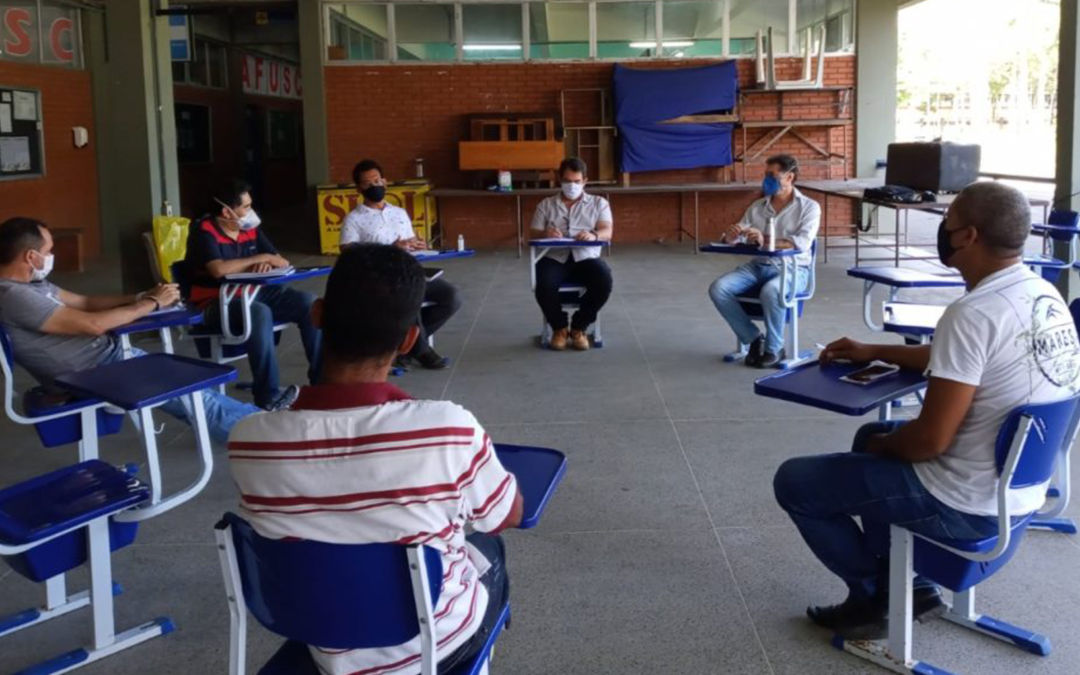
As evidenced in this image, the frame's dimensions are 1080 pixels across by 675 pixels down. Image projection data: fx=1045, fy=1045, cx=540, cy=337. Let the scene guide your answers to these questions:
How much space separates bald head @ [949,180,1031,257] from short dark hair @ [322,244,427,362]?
1520 mm

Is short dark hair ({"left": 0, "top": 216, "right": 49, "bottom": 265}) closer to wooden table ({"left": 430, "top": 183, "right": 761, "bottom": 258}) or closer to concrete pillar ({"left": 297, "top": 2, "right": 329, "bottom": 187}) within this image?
wooden table ({"left": 430, "top": 183, "right": 761, "bottom": 258})

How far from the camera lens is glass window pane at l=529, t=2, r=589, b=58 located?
13.4 metres

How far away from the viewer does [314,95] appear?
43.1 ft

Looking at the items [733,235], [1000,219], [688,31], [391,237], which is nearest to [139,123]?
[391,237]

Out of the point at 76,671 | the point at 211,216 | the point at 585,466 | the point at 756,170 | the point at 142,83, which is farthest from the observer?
the point at 756,170

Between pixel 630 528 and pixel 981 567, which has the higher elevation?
pixel 981 567

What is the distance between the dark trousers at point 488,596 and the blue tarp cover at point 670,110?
1098 centimetres

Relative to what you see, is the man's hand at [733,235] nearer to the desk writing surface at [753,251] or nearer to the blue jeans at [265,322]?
the desk writing surface at [753,251]

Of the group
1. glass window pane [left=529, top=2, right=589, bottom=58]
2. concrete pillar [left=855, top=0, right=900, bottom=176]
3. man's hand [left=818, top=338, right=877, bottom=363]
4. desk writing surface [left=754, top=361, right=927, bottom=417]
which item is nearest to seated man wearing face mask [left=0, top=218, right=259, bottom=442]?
desk writing surface [left=754, top=361, right=927, bottom=417]

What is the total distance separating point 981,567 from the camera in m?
2.69

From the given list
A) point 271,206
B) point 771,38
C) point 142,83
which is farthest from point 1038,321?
point 271,206

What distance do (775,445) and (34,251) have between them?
128 inches

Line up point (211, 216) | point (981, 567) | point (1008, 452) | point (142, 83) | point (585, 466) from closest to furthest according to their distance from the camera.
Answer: point (1008, 452), point (981, 567), point (585, 466), point (211, 216), point (142, 83)

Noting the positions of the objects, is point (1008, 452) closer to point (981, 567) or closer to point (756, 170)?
point (981, 567)
